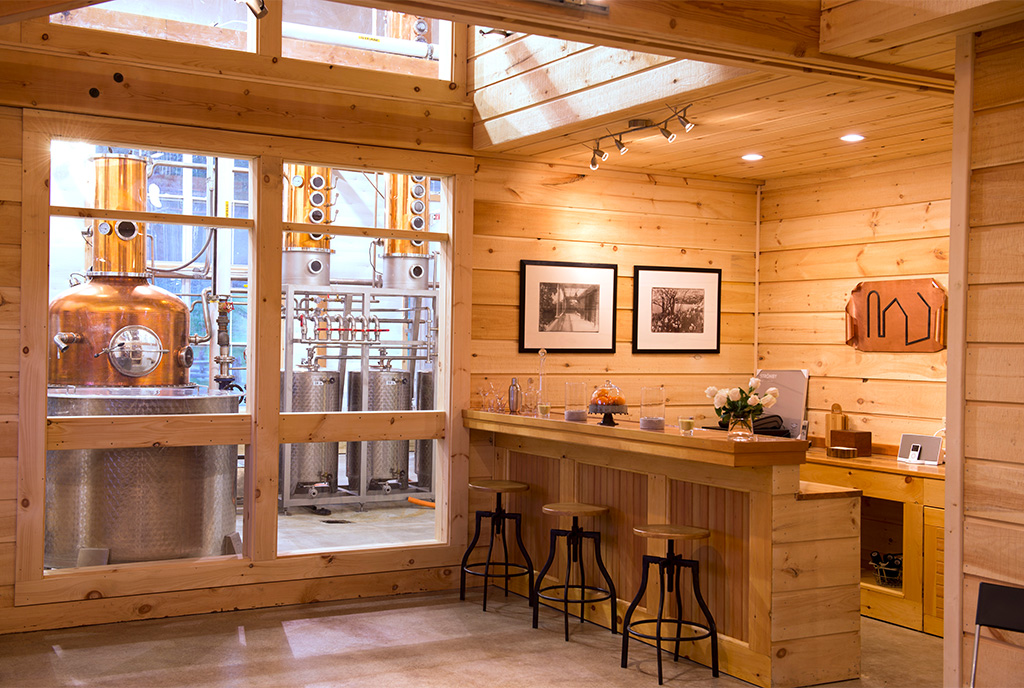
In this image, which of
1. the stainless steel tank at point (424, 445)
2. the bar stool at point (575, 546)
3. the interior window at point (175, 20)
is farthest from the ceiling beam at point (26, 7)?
the stainless steel tank at point (424, 445)

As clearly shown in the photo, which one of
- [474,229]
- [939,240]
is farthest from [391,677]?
[939,240]

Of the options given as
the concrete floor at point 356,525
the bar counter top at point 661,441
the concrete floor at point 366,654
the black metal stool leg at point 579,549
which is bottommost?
the concrete floor at point 366,654

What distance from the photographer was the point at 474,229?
613 centimetres

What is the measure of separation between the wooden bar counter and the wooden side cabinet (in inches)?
33.5

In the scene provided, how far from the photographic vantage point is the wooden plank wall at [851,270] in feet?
19.1

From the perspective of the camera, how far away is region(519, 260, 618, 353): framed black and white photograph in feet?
20.5

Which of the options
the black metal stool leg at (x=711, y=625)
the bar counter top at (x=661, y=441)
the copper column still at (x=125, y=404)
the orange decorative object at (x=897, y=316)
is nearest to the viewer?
the bar counter top at (x=661, y=441)

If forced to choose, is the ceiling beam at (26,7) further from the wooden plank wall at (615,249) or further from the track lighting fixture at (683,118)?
the wooden plank wall at (615,249)

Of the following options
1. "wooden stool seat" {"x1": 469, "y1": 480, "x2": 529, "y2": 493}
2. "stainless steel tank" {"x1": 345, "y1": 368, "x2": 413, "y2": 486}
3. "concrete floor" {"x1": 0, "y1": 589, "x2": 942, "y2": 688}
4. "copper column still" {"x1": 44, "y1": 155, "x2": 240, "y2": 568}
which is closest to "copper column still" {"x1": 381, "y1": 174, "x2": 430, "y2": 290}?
"stainless steel tank" {"x1": 345, "y1": 368, "x2": 413, "y2": 486}

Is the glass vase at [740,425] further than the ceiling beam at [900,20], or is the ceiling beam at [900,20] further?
the glass vase at [740,425]

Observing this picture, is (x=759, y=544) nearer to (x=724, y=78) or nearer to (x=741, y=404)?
(x=741, y=404)

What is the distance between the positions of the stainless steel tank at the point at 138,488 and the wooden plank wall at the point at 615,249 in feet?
5.47

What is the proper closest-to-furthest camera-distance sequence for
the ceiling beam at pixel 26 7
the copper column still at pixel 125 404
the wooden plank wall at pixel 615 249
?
the ceiling beam at pixel 26 7, the copper column still at pixel 125 404, the wooden plank wall at pixel 615 249

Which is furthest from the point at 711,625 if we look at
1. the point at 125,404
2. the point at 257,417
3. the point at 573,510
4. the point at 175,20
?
the point at 175,20
